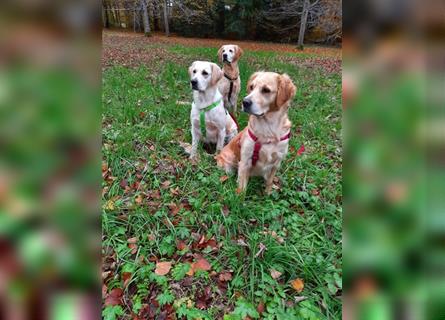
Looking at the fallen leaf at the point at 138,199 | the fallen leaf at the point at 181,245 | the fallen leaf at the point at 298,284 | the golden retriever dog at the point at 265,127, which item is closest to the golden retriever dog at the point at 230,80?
the golden retriever dog at the point at 265,127

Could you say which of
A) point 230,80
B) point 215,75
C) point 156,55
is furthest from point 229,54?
point 156,55

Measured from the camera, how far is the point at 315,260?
2605 millimetres

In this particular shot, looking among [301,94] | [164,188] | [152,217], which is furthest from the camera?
[301,94]

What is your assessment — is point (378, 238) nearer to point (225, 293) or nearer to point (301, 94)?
point (225, 293)

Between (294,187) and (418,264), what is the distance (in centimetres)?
343

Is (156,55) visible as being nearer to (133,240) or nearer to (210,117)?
Result: (210,117)

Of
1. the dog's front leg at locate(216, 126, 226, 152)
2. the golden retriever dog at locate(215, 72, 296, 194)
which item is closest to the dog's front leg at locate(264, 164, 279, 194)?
the golden retriever dog at locate(215, 72, 296, 194)

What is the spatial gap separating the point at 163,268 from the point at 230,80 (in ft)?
16.4

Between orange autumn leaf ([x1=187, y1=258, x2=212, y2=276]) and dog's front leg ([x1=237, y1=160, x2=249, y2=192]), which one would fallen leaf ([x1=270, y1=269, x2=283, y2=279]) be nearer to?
orange autumn leaf ([x1=187, y1=258, x2=212, y2=276])

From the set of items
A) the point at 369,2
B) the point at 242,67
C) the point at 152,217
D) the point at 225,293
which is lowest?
the point at 225,293

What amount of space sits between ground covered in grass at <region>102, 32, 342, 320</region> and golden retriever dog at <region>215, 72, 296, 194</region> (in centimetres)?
26

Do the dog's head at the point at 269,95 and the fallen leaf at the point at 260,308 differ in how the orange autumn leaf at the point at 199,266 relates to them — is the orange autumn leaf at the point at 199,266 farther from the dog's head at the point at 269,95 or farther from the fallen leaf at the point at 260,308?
the dog's head at the point at 269,95

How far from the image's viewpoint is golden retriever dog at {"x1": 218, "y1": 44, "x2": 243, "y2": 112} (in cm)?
669

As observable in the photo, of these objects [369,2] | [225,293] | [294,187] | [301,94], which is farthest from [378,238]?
[301,94]
